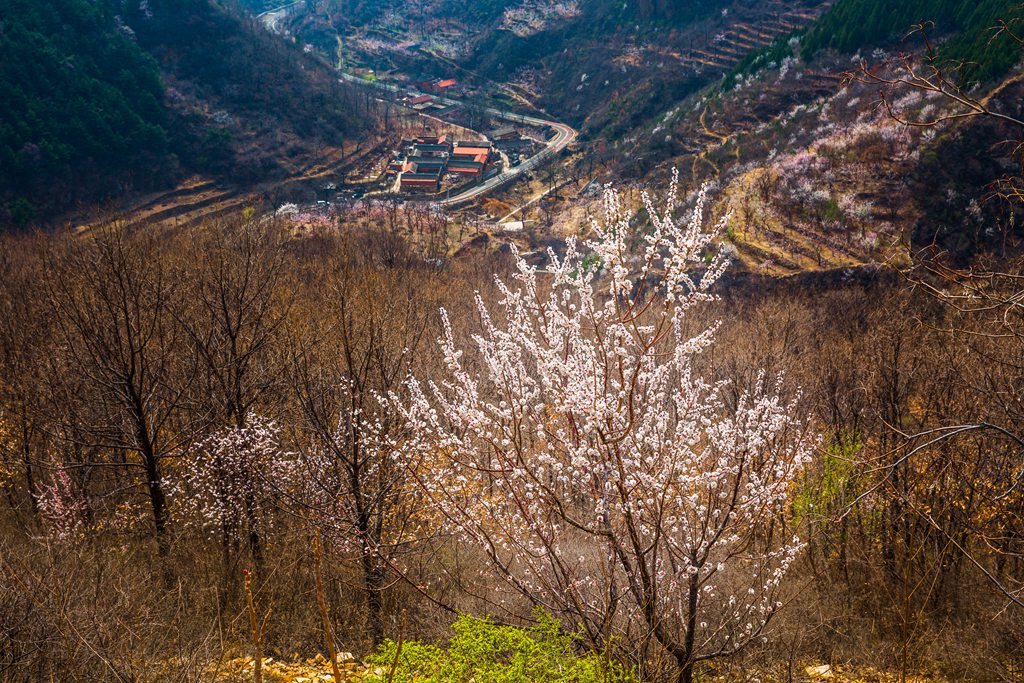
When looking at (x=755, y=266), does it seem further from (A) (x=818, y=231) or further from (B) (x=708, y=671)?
(B) (x=708, y=671)

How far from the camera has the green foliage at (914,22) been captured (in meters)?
49.0

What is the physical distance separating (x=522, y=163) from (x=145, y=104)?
172 ft

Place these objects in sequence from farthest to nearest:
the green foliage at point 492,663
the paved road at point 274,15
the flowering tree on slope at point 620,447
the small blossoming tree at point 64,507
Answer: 1. the paved road at point 274,15
2. the small blossoming tree at point 64,507
3. the flowering tree on slope at point 620,447
4. the green foliage at point 492,663

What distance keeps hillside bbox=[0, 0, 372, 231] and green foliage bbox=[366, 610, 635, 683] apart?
239 ft

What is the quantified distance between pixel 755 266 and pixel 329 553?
40.0 metres

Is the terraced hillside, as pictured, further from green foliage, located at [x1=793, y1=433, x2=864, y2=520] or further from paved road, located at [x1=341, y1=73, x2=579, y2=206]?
green foliage, located at [x1=793, y1=433, x2=864, y2=520]

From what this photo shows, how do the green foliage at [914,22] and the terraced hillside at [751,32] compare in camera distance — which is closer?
the green foliage at [914,22]

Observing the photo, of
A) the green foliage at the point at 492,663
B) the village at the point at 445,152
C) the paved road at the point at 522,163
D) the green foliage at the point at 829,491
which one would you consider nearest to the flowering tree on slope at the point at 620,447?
the green foliage at the point at 492,663

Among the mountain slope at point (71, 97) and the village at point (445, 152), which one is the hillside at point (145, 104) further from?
the village at point (445, 152)

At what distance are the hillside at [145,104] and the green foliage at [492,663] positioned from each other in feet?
239

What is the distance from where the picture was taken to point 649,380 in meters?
8.55

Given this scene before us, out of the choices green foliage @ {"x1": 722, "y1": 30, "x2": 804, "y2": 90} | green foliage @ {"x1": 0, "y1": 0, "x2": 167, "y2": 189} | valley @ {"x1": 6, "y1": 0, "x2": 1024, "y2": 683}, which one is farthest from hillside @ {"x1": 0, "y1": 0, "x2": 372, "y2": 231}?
green foliage @ {"x1": 722, "y1": 30, "x2": 804, "y2": 90}

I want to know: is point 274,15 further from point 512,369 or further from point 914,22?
point 512,369

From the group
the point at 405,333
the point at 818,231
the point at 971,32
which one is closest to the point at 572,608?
the point at 405,333
